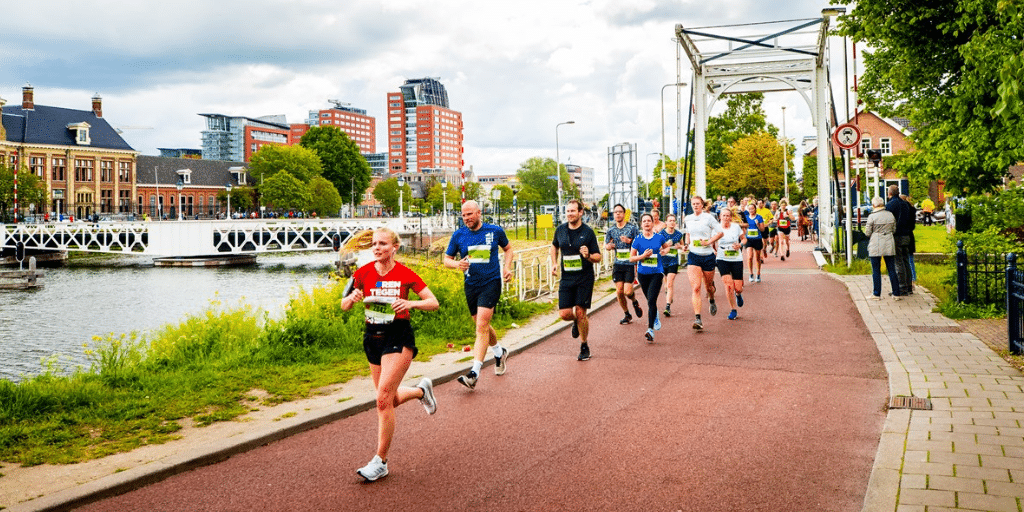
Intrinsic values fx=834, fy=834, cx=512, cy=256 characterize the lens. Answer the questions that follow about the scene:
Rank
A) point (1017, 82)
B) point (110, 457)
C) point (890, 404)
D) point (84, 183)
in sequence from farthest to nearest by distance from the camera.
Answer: point (84, 183), point (890, 404), point (110, 457), point (1017, 82)

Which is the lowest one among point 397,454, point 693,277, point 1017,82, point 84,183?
point 397,454

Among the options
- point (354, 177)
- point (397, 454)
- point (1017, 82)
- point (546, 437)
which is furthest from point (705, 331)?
point (354, 177)

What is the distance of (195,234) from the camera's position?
54844 millimetres

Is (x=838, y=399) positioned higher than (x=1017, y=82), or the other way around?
(x=1017, y=82)

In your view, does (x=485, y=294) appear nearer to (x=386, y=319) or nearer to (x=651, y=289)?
(x=386, y=319)

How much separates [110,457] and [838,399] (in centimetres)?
592

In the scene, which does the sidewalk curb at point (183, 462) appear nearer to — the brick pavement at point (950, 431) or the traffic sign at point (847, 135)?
the brick pavement at point (950, 431)

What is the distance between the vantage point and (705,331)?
38.0 ft

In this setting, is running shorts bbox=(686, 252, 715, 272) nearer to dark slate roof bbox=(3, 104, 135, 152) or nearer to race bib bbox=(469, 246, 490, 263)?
race bib bbox=(469, 246, 490, 263)

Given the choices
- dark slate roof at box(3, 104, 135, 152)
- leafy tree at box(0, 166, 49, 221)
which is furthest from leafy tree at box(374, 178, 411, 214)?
leafy tree at box(0, 166, 49, 221)

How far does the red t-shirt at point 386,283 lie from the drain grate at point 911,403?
411 cm

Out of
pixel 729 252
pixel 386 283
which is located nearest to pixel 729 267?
pixel 729 252

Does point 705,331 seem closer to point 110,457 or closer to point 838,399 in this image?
point 838,399

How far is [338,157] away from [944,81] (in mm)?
77973
